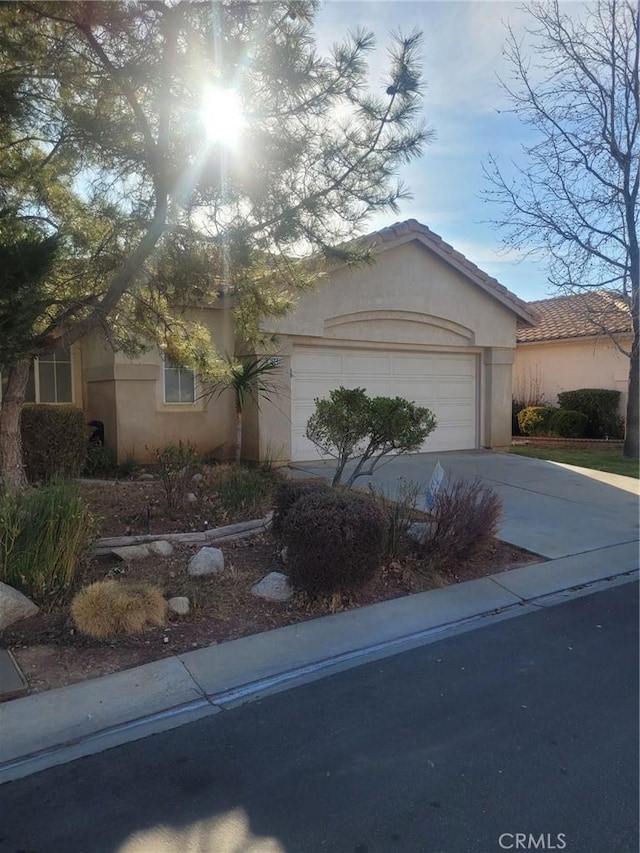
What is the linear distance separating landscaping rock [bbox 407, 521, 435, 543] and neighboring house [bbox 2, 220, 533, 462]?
191 inches

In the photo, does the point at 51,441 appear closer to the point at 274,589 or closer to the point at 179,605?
the point at 179,605

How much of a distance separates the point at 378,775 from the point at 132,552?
3.84 metres

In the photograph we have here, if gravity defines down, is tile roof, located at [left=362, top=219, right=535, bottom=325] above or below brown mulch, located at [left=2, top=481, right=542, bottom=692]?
above

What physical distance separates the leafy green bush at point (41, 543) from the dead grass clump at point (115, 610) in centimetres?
42

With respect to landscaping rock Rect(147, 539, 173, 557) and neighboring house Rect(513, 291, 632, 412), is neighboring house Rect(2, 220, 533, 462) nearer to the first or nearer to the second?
neighboring house Rect(513, 291, 632, 412)

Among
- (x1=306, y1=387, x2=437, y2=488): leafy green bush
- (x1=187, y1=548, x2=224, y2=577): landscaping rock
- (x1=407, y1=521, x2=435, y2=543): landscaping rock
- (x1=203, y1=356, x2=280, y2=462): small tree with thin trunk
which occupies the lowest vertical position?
(x1=187, y1=548, x2=224, y2=577): landscaping rock

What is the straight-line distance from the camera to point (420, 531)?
6.53 metres

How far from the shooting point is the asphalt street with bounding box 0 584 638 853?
2.78 metres

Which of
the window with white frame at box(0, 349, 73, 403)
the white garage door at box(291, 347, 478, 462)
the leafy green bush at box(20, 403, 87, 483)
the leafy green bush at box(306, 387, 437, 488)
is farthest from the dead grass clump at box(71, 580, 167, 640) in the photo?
the white garage door at box(291, 347, 478, 462)

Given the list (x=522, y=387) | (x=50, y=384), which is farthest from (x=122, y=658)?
(x=522, y=387)

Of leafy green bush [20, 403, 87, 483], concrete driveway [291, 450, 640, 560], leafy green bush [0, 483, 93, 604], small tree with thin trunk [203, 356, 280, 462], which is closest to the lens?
leafy green bush [0, 483, 93, 604]

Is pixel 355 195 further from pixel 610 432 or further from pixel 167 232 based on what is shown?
pixel 610 432

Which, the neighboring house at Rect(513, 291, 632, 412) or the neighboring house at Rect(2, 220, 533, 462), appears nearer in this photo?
the neighboring house at Rect(2, 220, 533, 462)

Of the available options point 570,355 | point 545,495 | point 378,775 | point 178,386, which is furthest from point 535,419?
point 378,775
